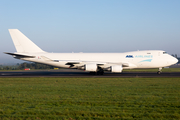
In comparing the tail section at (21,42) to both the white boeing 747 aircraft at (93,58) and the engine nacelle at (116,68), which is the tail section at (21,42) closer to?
the white boeing 747 aircraft at (93,58)

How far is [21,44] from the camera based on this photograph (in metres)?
31.6

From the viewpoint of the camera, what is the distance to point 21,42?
104 feet

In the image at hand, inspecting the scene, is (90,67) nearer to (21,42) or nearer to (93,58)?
(93,58)

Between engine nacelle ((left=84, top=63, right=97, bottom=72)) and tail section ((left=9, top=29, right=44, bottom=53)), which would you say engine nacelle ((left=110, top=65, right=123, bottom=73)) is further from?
tail section ((left=9, top=29, right=44, bottom=53))

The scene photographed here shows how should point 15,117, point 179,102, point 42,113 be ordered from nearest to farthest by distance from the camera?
1. point 15,117
2. point 42,113
3. point 179,102

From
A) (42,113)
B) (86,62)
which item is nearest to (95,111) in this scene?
(42,113)

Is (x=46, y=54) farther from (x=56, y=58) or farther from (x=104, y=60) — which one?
(x=104, y=60)

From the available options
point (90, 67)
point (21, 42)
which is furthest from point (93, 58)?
point (21, 42)

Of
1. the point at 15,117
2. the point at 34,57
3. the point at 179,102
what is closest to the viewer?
the point at 15,117

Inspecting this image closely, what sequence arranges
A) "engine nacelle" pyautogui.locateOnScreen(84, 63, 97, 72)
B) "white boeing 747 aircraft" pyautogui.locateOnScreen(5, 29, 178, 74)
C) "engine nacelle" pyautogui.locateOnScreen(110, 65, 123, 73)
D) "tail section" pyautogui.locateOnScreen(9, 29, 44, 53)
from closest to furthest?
"engine nacelle" pyautogui.locateOnScreen(110, 65, 123, 73) < "engine nacelle" pyautogui.locateOnScreen(84, 63, 97, 72) < "white boeing 747 aircraft" pyautogui.locateOnScreen(5, 29, 178, 74) < "tail section" pyautogui.locateOnScreen(9, 29, 44, 53)

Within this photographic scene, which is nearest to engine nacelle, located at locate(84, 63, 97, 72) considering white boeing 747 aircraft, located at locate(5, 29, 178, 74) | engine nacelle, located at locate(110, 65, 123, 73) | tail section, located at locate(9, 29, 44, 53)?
white boeing 747 aircraft, located at locate(5, 29, 178, 74)

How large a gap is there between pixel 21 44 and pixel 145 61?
69.1 ft

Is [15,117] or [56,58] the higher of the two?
[56,58]

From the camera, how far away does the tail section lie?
31438mm
